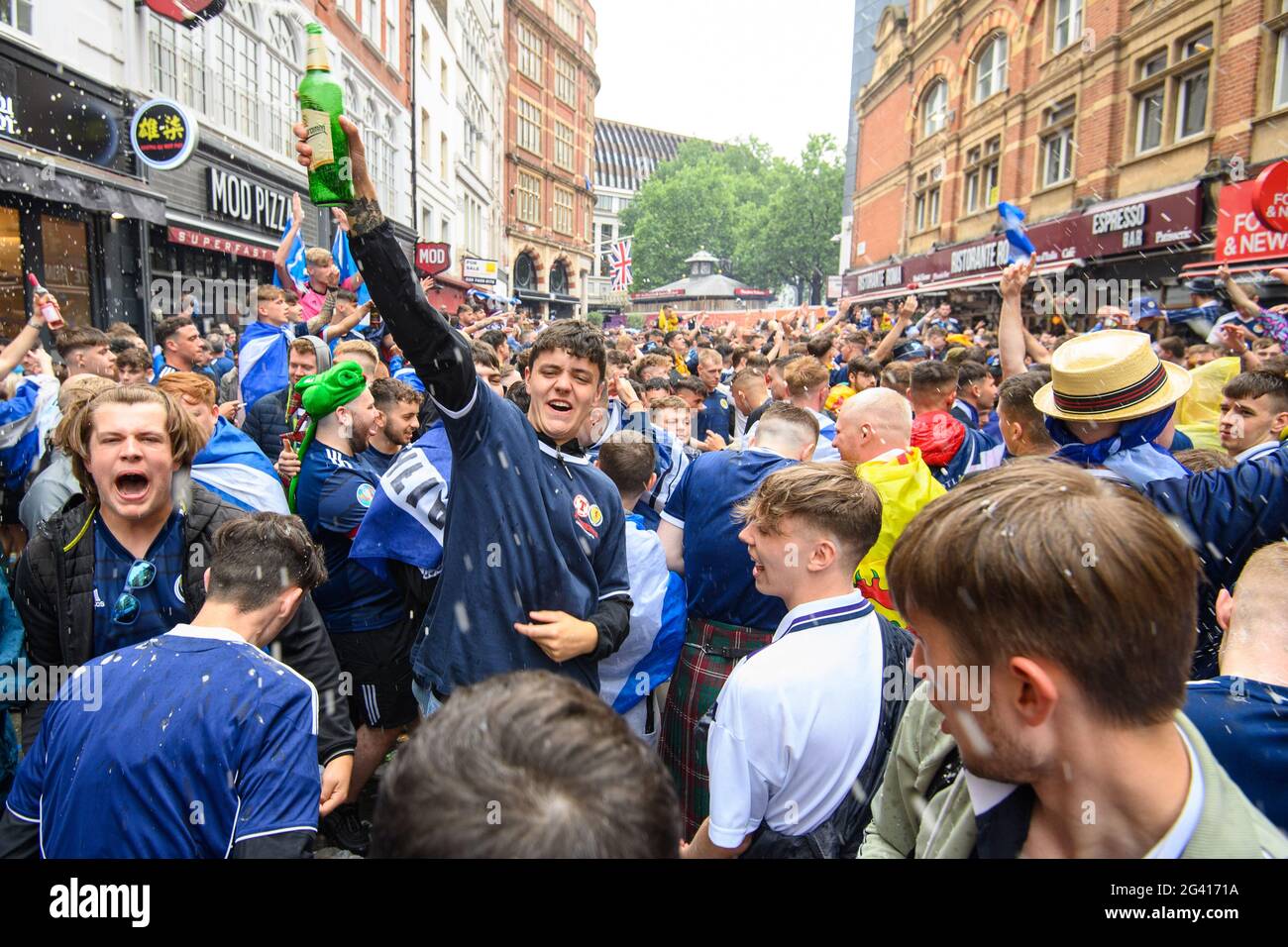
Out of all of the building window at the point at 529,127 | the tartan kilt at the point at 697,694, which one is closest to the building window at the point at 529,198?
the building window at the point at 529,127

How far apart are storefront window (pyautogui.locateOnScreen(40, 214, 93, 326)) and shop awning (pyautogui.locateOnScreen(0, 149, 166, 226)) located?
1.16 feet

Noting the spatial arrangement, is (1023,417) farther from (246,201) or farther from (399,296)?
(246,201)

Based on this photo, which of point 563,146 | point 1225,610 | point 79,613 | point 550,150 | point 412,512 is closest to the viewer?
point 1225,610

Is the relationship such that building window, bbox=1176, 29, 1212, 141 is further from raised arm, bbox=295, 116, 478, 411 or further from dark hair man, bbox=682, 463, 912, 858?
raised arm, bbox=295, 116, 478, 411

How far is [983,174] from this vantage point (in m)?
25.2

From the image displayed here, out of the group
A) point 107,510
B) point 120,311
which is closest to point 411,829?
point 107,510

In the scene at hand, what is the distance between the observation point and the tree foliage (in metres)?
64.0

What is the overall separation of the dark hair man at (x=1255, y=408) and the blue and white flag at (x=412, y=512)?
3648 mm

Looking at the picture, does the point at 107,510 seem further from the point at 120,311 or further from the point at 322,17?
the point at 322,17

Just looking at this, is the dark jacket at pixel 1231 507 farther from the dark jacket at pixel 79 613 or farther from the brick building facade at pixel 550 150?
the brick building facade at pixel 550 150

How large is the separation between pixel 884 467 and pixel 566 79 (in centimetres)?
6021

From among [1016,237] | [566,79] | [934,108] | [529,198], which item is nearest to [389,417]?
[1016,237]

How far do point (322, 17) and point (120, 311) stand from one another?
31.8 feet
